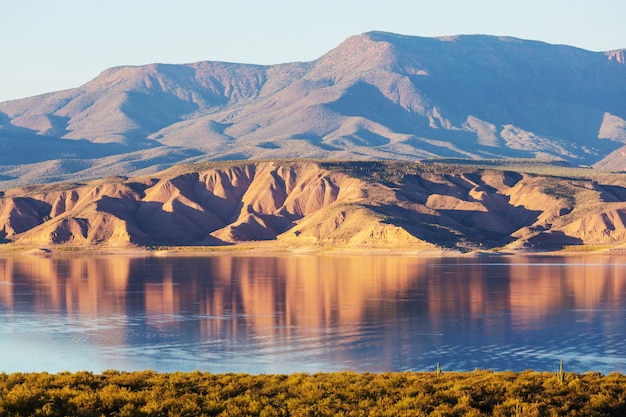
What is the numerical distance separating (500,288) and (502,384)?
82561 millimetres

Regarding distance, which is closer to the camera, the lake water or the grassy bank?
the grassy bank

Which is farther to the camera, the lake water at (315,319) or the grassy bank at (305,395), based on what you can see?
the lake water at (315,319)

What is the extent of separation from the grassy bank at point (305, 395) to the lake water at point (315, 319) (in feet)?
77.6

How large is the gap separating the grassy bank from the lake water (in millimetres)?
23651

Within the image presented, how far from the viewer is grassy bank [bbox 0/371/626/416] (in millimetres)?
28688

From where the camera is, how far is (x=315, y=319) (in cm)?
8538

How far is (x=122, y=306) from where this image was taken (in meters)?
99.3

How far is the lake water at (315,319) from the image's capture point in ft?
207

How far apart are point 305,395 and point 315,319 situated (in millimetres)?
54351

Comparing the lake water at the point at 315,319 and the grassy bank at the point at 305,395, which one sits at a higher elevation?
the grassy bank at the point at 305,395

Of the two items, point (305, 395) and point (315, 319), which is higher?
point (305, 395)

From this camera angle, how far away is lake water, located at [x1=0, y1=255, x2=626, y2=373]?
63031mm

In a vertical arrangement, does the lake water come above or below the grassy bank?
below

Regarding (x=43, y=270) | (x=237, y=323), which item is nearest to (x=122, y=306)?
(x=237, y=323)
